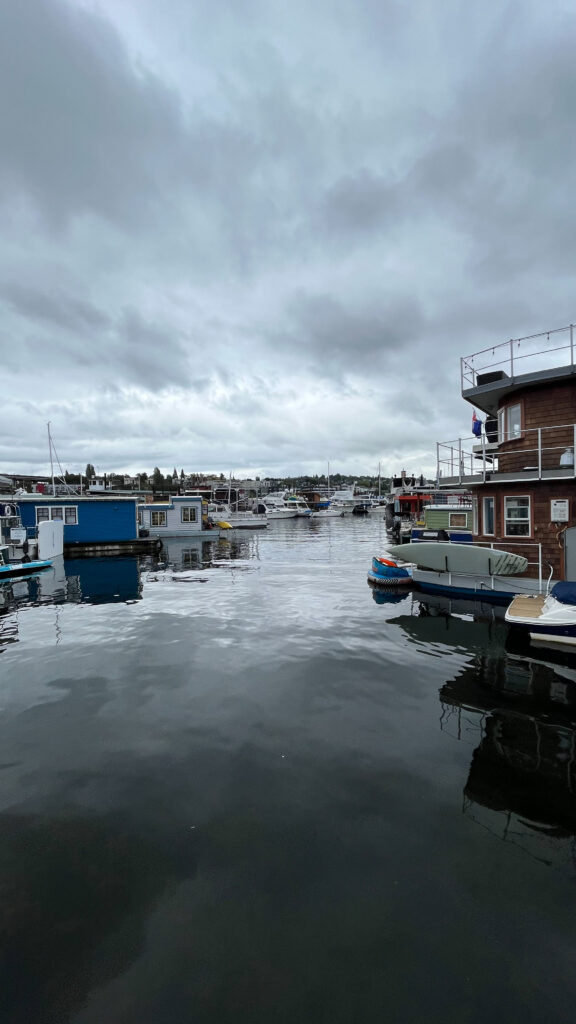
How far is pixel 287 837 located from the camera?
5.61 metres

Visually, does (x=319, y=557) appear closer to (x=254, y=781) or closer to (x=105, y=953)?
(x=254, y=781)

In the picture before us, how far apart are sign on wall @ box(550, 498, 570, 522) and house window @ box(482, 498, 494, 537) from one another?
271 centimetres

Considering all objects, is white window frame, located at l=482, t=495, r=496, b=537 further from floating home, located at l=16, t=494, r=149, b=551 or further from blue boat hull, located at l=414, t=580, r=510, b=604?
floating home, located at l=16, t=494, r=149, b=551

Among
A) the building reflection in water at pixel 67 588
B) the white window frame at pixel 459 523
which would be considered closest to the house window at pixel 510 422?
the white window frame at pixel 459 523

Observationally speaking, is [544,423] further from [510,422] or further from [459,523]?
[459,523]

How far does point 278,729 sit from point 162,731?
2091mm

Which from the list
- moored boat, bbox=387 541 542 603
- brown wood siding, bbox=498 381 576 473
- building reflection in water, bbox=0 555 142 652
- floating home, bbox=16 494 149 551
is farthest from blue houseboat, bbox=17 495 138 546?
brown wood siding, bbox=498 381 576 473

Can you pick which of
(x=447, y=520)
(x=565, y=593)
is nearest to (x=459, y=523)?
(x=447, y=520)

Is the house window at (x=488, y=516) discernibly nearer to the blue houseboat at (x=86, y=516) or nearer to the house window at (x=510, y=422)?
the house window at (x=510, y=422)

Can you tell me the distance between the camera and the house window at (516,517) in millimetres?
17250

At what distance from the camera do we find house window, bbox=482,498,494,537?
18.9 meters

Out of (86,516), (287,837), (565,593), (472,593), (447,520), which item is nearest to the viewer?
(287,837)

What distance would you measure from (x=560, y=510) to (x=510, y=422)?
446cm

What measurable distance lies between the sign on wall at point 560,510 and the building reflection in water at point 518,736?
15.6ft
